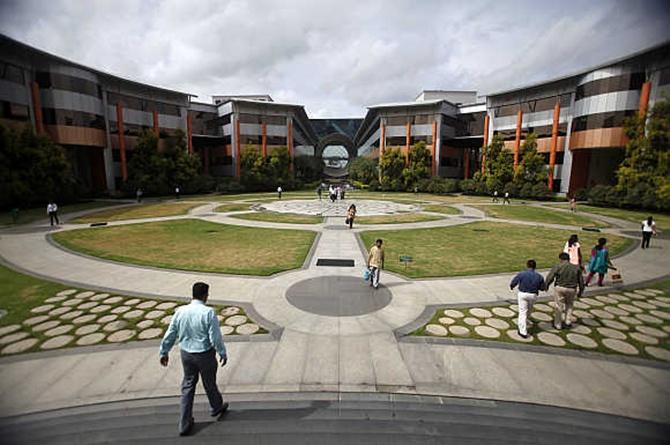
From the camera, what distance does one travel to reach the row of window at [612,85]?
111 ft

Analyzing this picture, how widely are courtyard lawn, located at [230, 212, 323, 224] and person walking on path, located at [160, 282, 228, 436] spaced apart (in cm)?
1805

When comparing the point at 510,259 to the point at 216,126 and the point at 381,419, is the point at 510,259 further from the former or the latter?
the point at 216,126

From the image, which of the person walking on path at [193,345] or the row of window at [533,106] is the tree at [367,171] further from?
the person walking on path at [193,345]

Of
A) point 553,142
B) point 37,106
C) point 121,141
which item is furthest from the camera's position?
point 121,141

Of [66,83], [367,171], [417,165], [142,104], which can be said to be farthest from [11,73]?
[417,165]

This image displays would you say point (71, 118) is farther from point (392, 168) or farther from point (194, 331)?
point (194, 331)

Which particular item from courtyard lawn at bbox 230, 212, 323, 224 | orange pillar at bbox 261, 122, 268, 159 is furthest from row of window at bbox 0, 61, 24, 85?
orange pillar at bbox 261, 122, 268, 159

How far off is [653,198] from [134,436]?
1643 inches

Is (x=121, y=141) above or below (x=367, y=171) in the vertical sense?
above

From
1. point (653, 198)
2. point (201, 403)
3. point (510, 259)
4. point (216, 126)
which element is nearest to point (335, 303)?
point (201, 403)

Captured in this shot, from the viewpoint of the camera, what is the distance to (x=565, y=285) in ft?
23.2

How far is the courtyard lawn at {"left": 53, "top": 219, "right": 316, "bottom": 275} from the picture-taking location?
12328 mm

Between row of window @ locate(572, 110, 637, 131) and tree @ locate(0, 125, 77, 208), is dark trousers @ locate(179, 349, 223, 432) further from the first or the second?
row of window @ locate(572, 110, 637, 131)

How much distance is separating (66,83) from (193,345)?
4828 centimetres
